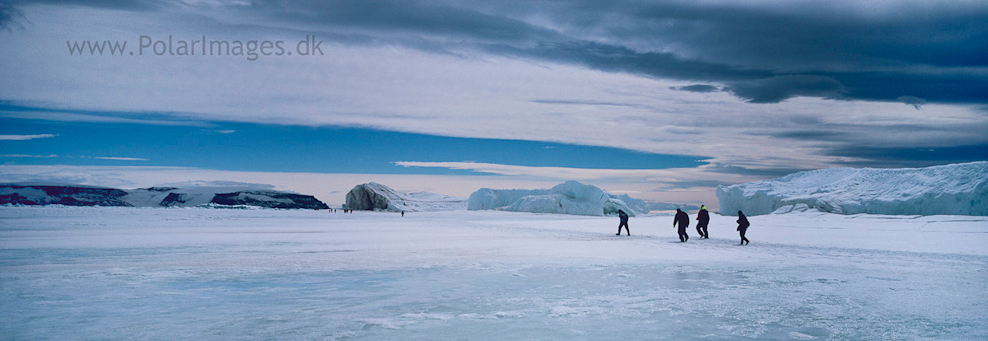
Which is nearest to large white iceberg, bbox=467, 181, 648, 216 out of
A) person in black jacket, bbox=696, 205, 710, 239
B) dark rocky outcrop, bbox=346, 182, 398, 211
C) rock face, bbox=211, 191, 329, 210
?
dark rocky outcrop, bbox=346, 182, 398, 211

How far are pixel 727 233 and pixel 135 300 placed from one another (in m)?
20.5

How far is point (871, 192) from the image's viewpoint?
30734 mm

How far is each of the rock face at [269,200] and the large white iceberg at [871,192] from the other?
145 m

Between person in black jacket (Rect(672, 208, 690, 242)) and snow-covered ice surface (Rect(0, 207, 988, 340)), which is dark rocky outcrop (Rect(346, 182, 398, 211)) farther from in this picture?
snow-covered ice surface (Rect(0, 207, 988, 340))

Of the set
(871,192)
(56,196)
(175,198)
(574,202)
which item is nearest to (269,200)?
(175,198)

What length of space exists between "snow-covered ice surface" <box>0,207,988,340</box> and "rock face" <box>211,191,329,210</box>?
16070 centimetres

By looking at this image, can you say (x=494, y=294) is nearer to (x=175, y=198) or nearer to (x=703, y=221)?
(x=703, y=221)

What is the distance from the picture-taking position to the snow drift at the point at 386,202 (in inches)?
4090

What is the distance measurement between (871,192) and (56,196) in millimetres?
195010

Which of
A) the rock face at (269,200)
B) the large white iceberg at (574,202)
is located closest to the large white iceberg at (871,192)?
the large white iceberg at (574,202)

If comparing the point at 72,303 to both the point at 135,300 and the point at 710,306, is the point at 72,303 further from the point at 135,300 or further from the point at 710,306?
the point at 710,306

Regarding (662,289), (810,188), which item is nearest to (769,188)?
(810,188)

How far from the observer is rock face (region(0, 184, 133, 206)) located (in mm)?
152125

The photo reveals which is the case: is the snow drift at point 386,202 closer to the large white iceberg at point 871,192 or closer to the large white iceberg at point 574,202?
the large white iceberg at point 574,202
